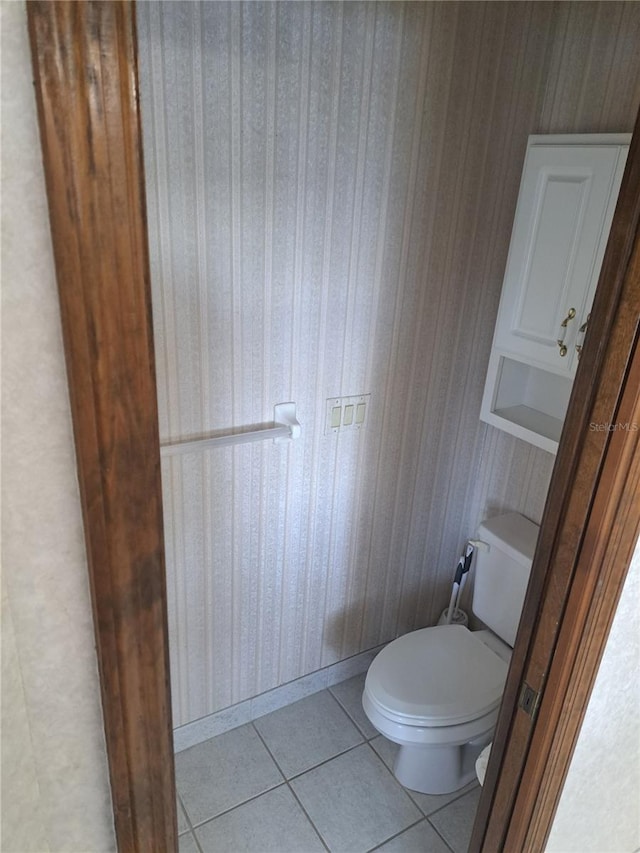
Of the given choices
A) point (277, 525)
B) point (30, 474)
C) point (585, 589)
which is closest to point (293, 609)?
point (277, 525)

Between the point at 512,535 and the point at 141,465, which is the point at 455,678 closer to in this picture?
the point at 512,535

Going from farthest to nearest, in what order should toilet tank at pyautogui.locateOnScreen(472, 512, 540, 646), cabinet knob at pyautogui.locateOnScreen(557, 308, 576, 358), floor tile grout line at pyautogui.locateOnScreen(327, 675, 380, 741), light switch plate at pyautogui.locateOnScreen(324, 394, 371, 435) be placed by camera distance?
floor tile grout line at pyautogui.locateOnScreen(327, 675, 380, 741)
toilet tank at pyautogui.locateOnScreen(472, 512, 540, 646)
light switch plate at pyautogui.locateOnScreen(324, 394, 371, 435)
cabinet knob at pyautogui.locateOnScreen(557, 308, 576, 358)

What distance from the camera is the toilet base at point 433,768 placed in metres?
1.92

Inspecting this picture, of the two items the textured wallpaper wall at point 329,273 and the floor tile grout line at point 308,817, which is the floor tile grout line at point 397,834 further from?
the textured wallpaper wall at point 329,273

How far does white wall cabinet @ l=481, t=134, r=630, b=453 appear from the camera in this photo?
5.30 ft

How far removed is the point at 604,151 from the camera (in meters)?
1.57

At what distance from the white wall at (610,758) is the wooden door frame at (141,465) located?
6 cm

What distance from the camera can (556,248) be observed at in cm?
175

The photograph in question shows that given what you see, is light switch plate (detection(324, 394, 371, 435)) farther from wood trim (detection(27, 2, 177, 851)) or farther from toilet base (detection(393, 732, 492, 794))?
wood trim (detection(27, 2, 177, 851))

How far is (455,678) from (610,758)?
2.22ft

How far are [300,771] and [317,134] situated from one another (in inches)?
75.8

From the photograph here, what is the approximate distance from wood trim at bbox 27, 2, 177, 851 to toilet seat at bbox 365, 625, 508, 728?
1218 mm

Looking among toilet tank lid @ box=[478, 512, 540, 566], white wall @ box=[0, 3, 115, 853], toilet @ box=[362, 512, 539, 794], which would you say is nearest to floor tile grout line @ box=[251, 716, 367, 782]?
toilet @ box=[362, 512, 539, 794]

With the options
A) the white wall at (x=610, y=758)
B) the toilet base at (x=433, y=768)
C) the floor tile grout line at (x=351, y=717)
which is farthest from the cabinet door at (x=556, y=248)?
the floor tile grout line at (x=351, y=717)
